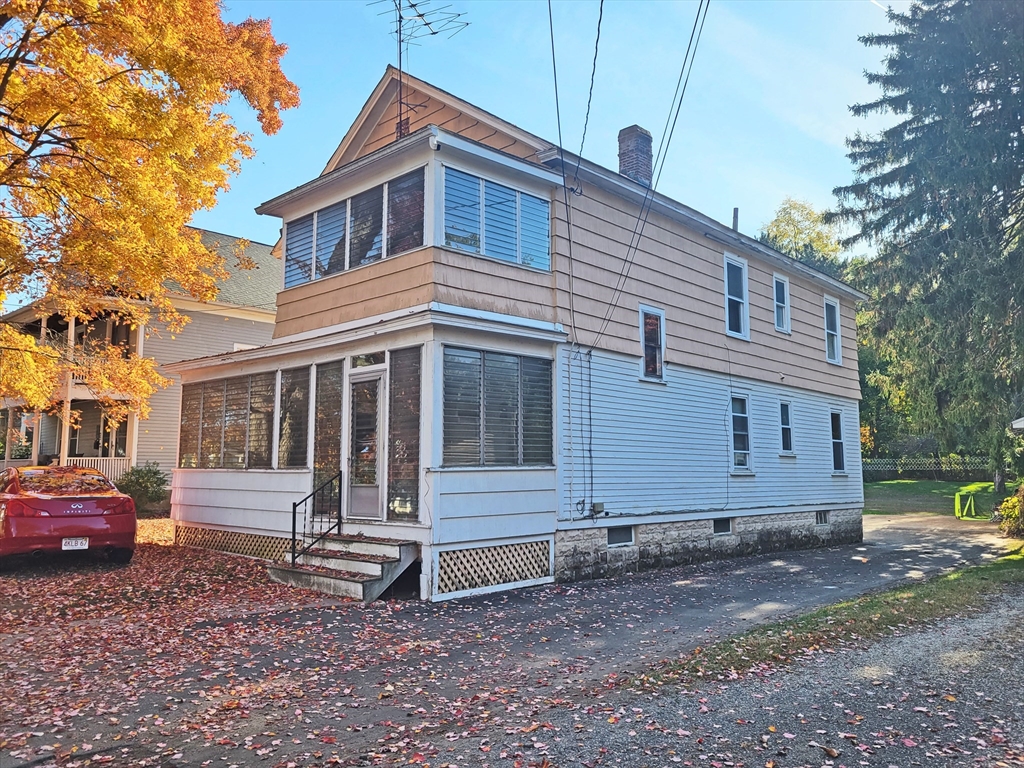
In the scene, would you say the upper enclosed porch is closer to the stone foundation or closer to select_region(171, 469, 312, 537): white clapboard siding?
select_region(171, 469, 312, 537): white clapboard siding

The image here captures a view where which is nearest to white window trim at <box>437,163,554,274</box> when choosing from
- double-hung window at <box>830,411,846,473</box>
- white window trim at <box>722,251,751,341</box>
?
white window trim at <box>722,251,751,341</box>

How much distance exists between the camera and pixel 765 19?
8.90 metres

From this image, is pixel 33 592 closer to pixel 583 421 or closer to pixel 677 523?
pixel 583 421

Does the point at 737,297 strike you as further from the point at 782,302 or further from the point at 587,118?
the point at 587,118

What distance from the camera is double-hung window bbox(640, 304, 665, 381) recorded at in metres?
13.5

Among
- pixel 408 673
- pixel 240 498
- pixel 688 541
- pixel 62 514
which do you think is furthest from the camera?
pixel 688 541

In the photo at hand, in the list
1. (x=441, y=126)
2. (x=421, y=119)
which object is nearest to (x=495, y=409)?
(x=441, y=126)

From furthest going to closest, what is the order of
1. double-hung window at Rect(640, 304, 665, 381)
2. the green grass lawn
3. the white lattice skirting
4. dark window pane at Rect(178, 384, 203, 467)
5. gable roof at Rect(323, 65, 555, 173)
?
the green grass lawn, dark window pane at Rect(178, 384, 203, 467), double-hung window at Rect(640, 304, 665, 381), the white lattice skirting, gable roof at Rect(323, 65, 555, 173)

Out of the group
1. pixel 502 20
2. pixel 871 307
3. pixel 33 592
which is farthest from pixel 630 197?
pixel 871 307

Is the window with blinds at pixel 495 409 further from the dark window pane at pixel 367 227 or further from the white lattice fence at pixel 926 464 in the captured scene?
the white lattice fence at pixel 926 464

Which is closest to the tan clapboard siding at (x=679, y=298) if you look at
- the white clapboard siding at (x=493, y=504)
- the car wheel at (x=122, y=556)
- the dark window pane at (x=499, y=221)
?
the dark window pane at (x=499, y=221)

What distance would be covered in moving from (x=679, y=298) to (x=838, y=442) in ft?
25.8

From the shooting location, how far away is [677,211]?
14.2 meters

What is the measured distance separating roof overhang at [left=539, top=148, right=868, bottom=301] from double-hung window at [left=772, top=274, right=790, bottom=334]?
0.35 meters
